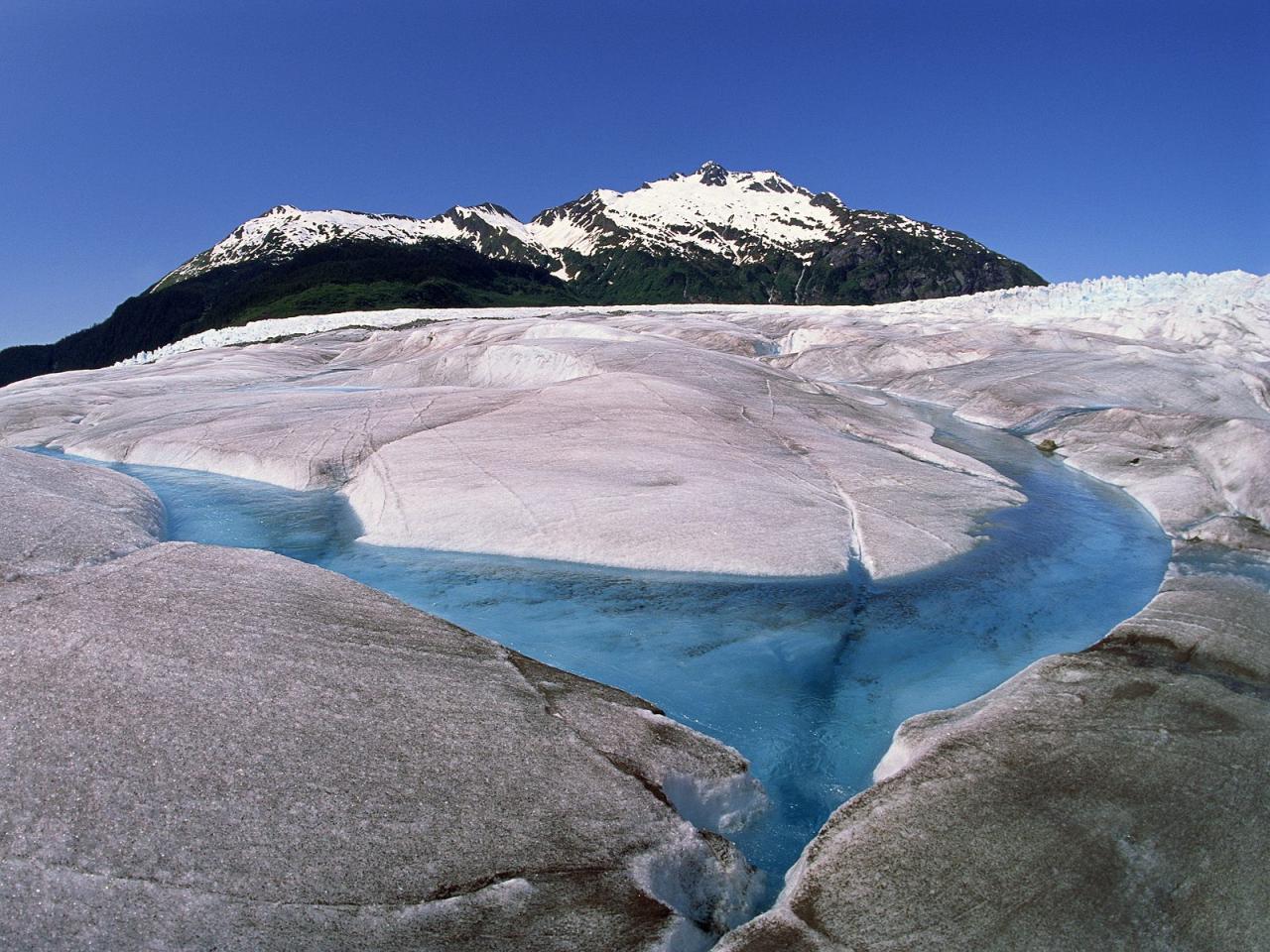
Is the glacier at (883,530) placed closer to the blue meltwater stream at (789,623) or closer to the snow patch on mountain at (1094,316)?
the blue meltwater stream at (789,623)

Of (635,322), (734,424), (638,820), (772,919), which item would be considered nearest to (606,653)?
(638,820)

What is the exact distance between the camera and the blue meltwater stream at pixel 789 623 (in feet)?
23.3

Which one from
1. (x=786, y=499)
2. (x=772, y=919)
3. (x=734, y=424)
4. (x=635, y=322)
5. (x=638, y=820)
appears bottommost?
(x=772, y=919)

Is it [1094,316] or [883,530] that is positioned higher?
[1094,316]

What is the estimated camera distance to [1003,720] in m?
6.24

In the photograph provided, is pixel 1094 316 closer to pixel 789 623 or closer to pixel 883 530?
pixel 883 530

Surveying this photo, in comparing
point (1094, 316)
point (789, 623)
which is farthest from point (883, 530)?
point (1094, 316)

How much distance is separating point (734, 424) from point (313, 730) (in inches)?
482

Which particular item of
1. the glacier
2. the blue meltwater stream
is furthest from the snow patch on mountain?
the blue meltwater stream

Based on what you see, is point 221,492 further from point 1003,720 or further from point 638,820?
point 1003,720

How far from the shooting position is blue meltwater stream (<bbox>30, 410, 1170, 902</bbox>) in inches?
280

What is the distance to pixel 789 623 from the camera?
9.29m

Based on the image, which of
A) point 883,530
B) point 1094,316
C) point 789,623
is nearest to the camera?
point 789,623

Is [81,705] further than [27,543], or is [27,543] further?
[27,543]
